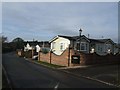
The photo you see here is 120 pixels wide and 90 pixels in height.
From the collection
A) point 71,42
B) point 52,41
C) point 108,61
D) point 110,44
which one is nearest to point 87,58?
point 108,61

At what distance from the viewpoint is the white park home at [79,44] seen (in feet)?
148

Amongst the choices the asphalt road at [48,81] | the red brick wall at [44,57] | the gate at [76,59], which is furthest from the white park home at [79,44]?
the asphalt road at [48,81]

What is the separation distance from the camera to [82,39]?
152 feet

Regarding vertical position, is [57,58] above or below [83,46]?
below

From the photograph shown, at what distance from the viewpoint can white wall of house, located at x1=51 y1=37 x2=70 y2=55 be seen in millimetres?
46031

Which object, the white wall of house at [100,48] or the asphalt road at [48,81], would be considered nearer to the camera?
the asphalt road at [48,81]

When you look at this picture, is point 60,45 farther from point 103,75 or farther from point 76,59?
point 103,75

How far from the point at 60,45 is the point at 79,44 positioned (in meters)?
3.91

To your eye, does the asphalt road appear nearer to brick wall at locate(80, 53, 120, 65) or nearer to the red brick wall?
brick wall at locate(80, 53, 120, 65)

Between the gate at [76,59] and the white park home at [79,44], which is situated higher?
the white park home at [79,44]

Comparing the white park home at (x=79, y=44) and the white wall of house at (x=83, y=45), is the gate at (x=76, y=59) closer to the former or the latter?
the white park home at (x=79, y=44)

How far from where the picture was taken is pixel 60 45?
155 ft

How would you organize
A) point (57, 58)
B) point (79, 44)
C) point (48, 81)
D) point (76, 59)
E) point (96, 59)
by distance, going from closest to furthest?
point (48, 81), point (76, 59), point (96, 59), point (57, 58), point (79, 44)

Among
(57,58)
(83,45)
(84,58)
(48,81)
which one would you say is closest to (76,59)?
(84,58)
